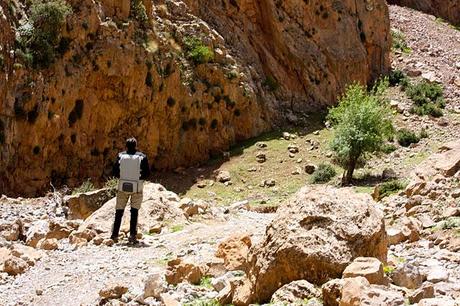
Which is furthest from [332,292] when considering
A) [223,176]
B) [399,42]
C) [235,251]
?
[399,42]

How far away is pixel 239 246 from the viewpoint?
32.6 ft

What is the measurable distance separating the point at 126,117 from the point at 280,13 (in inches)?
572

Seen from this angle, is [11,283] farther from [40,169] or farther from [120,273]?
[40,169]

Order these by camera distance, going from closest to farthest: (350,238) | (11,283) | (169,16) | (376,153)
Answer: (350,238)
(11,283)
(376,153)
(169,16)

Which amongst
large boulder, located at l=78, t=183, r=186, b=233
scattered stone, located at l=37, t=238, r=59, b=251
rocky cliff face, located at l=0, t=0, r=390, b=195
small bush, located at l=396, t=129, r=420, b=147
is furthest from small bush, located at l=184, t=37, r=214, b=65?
scattered stone, located at l=37, t=238, r=59, b=251

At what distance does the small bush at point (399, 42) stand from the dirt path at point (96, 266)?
138 ft

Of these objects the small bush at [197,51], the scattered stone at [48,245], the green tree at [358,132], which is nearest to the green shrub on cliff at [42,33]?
the small bush at [197,51]

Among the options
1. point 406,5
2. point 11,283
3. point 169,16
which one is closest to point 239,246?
point 11,283

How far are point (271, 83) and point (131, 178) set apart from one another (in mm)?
26940

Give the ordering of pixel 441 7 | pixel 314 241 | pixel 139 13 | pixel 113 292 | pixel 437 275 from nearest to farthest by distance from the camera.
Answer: pixel 437 275 → pixel 314 241 → pixel 113 292 → pixel 139 13 → pixel 441 7

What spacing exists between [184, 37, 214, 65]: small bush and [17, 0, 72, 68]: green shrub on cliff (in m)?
7.88

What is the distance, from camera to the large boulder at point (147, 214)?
14696mm

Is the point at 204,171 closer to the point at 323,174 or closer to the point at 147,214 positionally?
the point at 323,174

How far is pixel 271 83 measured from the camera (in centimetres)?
3928
